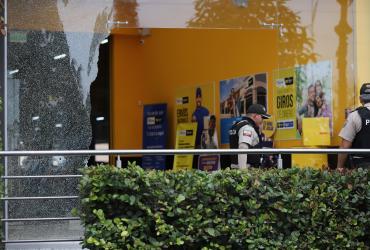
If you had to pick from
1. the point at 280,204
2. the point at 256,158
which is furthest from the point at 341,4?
the point at 280,204

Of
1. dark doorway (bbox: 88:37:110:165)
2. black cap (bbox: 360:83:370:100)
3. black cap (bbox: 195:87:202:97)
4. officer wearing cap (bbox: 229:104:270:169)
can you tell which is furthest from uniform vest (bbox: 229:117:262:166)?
dark doorway (bbox: 88:37:110:165)

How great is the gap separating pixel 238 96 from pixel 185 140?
163 centimetres

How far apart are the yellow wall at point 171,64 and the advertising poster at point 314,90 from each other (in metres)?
0.54

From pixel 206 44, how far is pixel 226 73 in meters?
0.74

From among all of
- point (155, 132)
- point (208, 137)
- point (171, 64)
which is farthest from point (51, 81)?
point (155, 132)

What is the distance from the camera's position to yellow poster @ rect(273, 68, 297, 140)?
451 inches

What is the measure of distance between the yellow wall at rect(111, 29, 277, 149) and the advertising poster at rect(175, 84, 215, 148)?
130 mm

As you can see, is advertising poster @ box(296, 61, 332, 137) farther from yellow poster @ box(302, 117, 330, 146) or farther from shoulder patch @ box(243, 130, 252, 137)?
Answer: shoulder patch @ box(243, 130, 252, 137)

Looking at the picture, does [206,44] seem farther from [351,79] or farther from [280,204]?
[280,204]

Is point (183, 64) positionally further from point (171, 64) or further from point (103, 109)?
point (103, 109)

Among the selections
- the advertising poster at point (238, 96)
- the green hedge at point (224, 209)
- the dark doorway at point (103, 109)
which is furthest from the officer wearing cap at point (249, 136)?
the dark doorway at point (103, 109)

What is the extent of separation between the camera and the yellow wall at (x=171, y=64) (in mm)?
12391

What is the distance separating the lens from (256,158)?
30.6 ft

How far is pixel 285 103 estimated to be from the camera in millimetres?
11578
